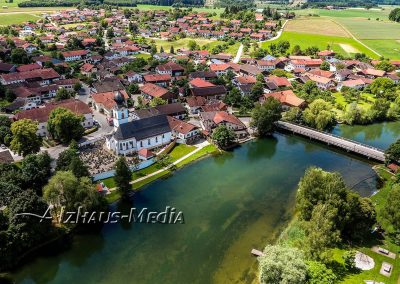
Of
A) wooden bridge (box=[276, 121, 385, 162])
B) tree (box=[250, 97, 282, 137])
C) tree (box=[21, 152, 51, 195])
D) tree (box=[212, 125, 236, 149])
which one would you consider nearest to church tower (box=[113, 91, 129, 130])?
tree (box=[212, 125, 236, 149])

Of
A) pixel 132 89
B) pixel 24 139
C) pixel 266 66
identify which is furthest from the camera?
pixel 266 66

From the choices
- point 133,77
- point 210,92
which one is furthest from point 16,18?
point 210,92

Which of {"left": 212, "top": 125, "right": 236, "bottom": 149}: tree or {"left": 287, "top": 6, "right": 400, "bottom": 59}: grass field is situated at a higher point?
{"left": 287, "top": 6, "right": 400, "bottom": 59}: grass field

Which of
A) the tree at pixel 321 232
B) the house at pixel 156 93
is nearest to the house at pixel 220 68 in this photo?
the house at pixel 156 93

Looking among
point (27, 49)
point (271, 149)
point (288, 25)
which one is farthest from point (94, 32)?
point (271, 149)

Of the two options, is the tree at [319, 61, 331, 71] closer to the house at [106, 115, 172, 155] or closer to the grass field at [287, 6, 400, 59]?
the grass field at [287, 6, 400, 59]

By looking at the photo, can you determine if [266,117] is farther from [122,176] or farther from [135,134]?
[122,176]

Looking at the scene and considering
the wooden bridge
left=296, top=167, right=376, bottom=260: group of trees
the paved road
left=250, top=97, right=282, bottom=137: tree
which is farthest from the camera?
the paved road
